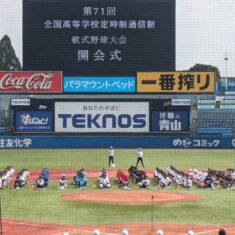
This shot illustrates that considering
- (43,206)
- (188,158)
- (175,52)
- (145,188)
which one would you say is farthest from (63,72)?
(188,158)

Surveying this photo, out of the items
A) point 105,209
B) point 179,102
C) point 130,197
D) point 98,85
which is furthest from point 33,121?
point 105,209

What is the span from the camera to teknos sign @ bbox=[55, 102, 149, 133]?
1831 centimetres

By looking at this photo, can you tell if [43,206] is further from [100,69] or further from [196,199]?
[100,69]

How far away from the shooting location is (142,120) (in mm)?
18562

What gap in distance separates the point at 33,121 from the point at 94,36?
3.67 meters

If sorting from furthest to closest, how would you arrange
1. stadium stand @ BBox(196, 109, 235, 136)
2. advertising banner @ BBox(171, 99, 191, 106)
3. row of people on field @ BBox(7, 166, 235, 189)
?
1. stadium stand @ BBox(196, 109, 235, 136)
2. advertising banner @ BBox(171, 99, 191, 106)
3. row of people on field @ BBox(7, 166, 235, 189)

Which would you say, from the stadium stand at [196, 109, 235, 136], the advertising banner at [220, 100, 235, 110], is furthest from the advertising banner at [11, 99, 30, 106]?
the advertising banner at [220, 100, 235, 110]

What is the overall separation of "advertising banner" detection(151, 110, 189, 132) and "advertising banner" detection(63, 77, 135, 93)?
1290 millimetres

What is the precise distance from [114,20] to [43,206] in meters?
8.64

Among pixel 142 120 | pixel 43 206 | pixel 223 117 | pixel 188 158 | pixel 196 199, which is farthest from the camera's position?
pixel 223 117

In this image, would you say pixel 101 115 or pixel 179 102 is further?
pixel 179 102

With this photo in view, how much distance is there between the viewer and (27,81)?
712 inches

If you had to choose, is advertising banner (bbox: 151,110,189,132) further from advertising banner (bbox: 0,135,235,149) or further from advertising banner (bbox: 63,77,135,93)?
advertising banner (bbox: 0,135,235,149)

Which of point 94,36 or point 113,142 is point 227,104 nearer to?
point 113,142
